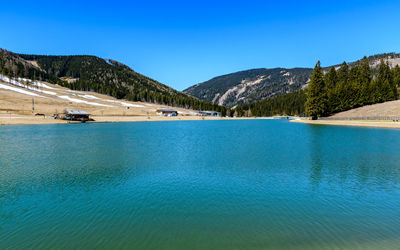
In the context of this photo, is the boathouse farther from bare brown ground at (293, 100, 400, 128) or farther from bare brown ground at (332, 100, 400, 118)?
bare brown ground at (332, 100, 400, 118)

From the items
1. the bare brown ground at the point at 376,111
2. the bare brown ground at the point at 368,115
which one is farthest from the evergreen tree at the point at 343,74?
the bare brown ground at the point at 368,115

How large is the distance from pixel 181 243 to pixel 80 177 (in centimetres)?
1420

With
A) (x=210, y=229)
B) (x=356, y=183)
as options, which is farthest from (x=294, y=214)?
(x=356, y=183)

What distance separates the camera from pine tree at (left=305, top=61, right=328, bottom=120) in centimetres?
9944

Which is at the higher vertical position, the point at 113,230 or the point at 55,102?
the point at 55,102

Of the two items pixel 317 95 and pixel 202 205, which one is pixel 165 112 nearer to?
pixel 317 95

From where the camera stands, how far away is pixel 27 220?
37.6 ft

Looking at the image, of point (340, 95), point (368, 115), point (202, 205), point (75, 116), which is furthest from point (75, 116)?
point (368, 115)

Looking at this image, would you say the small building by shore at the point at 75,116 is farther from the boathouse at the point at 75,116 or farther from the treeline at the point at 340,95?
the treeline at the point at 340,95

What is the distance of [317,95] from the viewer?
100000mm

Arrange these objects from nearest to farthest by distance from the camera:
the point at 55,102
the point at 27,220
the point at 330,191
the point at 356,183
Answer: the point at 27,220, the point at 330,191, the point at 356,183, the point at 55,102

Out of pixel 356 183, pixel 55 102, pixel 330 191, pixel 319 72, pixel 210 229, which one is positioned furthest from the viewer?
pixel 55 102

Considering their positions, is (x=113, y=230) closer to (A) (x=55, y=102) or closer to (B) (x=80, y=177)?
(B) (x=80, y=177)

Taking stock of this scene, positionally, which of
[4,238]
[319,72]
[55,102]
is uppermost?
[319,72]
